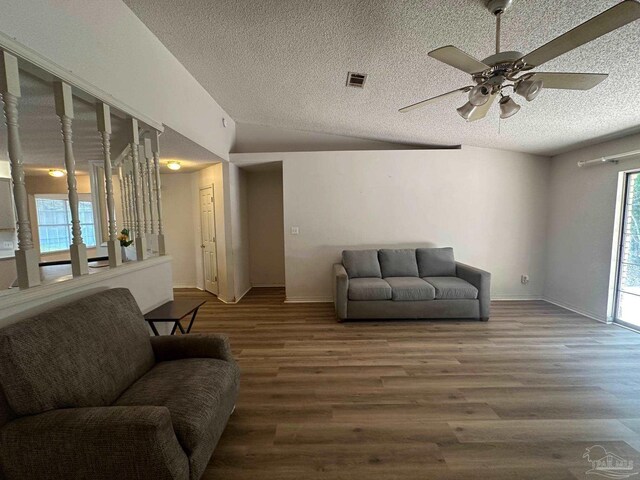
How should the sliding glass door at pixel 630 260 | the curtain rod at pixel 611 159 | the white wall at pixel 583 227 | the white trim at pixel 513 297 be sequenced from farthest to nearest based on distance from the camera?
the white trim at pixel 513 297 < the white wall at pixel 583 227 < the sliding glass door at pixel 630 260 < the curtain rod at pixel 611 159

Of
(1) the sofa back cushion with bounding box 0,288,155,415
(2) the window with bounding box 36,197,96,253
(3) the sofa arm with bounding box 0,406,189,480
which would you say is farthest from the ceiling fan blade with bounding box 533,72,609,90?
(2) the window with bounding box 36,197,96,253

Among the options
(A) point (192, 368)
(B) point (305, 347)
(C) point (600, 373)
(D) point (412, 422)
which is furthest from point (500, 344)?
(A) point (192, 368)

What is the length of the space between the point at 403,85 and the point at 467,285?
264 cm

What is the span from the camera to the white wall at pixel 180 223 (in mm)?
5172

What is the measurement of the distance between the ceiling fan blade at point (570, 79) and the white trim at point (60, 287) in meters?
3.01

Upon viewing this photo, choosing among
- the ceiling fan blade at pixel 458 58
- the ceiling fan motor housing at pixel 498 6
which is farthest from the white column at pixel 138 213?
the ceiling fan motor housing at pixel 498 6

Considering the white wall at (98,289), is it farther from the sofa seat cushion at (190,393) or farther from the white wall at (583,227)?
the white wall at (583,227)

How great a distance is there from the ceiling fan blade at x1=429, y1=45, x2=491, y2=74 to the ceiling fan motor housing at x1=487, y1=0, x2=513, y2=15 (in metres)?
0.34

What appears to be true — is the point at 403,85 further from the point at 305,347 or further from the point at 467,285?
the point at 305,347

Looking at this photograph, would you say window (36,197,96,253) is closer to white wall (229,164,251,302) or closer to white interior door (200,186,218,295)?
white interior door (200,186,218,295)

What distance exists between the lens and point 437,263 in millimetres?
4078

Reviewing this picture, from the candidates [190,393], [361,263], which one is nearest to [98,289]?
[190,393]

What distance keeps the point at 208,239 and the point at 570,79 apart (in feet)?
16.4

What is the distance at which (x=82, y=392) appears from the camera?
126cm
